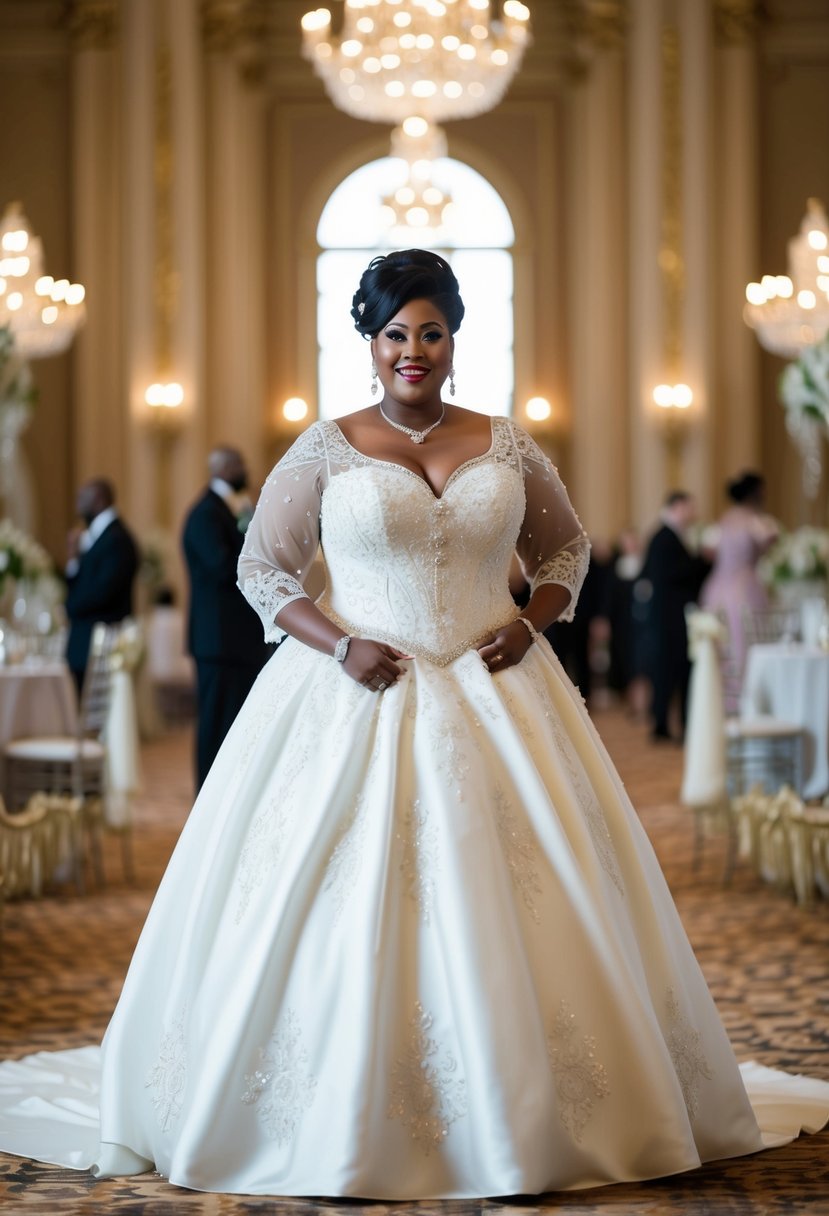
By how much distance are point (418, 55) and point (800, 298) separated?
3194 mm

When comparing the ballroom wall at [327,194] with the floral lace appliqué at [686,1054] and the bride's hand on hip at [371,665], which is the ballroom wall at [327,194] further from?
the floral lace appliqué at [686,1054]

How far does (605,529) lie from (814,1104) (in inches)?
516

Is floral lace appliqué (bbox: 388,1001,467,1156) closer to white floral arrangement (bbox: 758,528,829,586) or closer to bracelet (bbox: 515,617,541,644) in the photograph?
bracelet (bbox: 515,617,541,644)

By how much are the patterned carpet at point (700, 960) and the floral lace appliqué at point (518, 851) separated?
0.54 m

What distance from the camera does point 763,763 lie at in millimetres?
7625

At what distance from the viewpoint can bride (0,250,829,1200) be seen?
2947 mm

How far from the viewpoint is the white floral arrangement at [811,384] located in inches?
312

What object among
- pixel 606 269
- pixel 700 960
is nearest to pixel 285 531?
pixel 700 960

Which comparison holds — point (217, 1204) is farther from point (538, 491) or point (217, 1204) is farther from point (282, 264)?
point (282, 264)

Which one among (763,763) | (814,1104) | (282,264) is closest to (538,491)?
(814,1104)

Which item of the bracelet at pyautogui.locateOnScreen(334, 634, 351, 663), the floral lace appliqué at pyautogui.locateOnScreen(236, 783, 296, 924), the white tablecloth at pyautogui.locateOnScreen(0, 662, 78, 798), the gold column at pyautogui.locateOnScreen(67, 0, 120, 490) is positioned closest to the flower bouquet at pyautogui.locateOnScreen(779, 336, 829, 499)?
the white tablecloth at pyautogui.locateOnScreen(0, 662, 78, 798)

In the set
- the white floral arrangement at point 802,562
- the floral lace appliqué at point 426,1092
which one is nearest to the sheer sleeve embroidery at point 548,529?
the floral lace appliqué at point 426,1092

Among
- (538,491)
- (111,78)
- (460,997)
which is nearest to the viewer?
(460,997)

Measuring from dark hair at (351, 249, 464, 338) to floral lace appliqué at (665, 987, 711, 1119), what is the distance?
144cm
